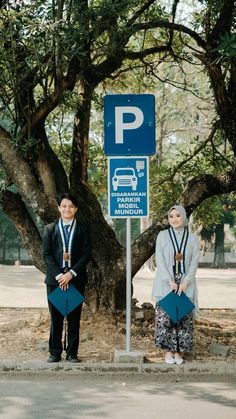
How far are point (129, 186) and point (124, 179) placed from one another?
0.32 ft

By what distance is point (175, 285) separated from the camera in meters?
7.53

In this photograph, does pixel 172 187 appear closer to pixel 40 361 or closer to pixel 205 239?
pixel 40 361

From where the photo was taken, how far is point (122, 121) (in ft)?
25.7

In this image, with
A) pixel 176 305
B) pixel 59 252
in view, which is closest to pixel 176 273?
pixel 176 305

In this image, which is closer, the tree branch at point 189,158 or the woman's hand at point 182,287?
the woman's hand at point 182,287

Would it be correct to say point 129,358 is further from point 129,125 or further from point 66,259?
point 129,125

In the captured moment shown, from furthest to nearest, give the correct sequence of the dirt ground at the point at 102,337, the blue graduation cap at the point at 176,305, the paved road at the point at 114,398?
the dirt ground at the point at 102,337
the blue graduation cap at the point at 176,305
the paved road at the point at 114,398

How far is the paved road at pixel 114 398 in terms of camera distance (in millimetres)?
5668

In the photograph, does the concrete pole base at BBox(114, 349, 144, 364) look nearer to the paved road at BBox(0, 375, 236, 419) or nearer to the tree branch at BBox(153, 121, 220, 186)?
the paved road at BBox(0, 375, 236, 419)

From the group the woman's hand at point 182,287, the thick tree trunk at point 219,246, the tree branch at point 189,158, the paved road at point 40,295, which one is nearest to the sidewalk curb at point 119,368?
the woman's hand at point 182,287

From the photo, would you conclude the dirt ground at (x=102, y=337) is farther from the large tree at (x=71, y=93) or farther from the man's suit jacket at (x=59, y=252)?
the man's suit jacket at (x=59, y=252)

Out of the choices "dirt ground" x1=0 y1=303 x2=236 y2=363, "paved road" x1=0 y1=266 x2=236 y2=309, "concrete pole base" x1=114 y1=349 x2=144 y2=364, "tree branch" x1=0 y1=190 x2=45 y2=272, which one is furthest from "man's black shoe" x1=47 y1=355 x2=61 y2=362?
"paved road" x1=0 y1=266 x2=236 y2=309

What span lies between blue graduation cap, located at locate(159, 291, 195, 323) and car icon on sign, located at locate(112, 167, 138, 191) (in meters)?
1.31

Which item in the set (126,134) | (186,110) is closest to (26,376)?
(126,134)
